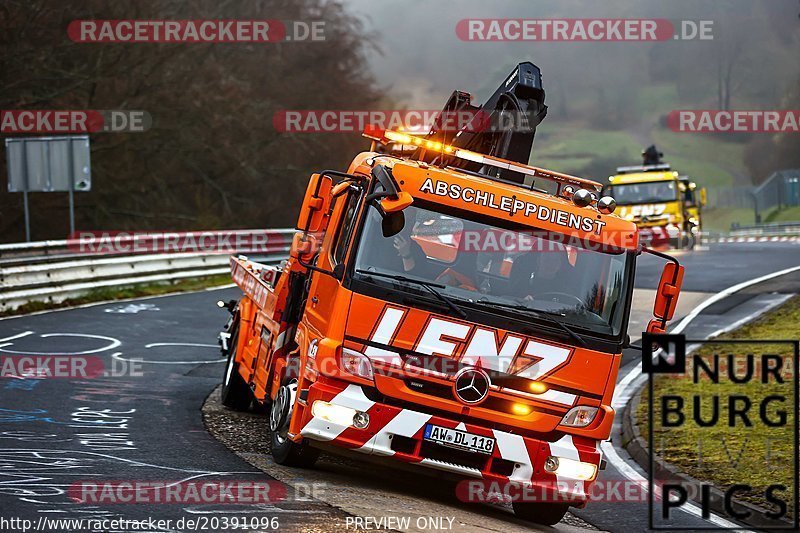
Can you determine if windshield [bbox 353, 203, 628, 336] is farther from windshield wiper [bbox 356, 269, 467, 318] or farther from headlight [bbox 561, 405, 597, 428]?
headlight [bbox 561, 405, 597, 428]

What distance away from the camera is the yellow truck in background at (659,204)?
36.3 meters

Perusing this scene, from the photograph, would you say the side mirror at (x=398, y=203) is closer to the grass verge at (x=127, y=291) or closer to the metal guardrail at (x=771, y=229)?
the grass verge at (x=127, y=291)

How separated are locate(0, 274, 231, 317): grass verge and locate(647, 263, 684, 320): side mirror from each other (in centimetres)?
1283

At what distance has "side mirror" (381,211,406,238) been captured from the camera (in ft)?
28.6

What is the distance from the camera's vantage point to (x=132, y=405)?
12.0m

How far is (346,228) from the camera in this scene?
29.8ft

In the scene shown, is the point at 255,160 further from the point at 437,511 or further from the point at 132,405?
the point at 437,511

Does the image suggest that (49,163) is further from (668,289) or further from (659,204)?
(659,204)

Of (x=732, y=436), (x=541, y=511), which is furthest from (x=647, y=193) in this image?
(x=541, y=511)

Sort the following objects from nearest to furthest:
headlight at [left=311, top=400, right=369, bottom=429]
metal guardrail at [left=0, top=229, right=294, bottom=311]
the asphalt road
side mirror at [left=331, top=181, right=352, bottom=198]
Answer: the asphalt road, headlight at [left=311, top=400, right=369, bottom=429], side mirror at [left=331, top=181, right=352, bottom=198], metal guardrail at [left=0, top=229, right=294, bottom=311]

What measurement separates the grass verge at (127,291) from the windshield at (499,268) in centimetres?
1192

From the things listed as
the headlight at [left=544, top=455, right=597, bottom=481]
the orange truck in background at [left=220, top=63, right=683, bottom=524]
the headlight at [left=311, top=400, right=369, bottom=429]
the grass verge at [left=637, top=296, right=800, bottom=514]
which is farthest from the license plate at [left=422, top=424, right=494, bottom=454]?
the grass verge at [left=637, top=296, right=800, bottom=514]

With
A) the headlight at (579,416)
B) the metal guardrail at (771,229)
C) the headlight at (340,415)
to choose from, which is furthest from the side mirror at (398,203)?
the metal guardrail at (771,229)

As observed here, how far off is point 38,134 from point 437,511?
24040 mm
